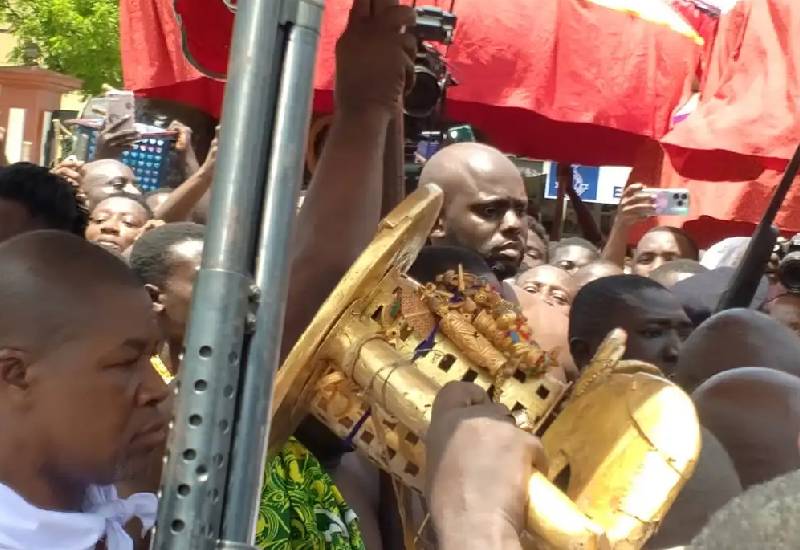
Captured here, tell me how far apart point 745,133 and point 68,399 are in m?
5.93

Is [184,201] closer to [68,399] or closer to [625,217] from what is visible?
[625,217]

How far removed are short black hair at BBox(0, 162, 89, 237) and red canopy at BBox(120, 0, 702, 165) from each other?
13.3ft

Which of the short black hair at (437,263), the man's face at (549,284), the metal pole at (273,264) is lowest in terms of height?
the man's face at (549,284)

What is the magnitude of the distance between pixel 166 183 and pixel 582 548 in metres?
5.05

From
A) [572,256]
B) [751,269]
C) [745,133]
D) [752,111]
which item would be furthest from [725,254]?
[751,269]

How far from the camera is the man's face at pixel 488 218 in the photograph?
363 centimetres

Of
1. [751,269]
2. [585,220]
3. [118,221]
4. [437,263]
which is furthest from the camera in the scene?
[585,220]

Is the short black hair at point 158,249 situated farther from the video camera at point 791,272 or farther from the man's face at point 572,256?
the man's face at point 572,256

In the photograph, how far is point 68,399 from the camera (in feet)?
4.51

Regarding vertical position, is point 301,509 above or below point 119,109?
above

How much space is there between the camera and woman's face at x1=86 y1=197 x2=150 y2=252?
4.33 m

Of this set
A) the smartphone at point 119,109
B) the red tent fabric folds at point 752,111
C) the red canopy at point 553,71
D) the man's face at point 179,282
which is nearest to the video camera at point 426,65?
the man's face at point 179,282

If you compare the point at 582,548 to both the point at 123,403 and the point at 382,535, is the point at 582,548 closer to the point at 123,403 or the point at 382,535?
the point at 123,403

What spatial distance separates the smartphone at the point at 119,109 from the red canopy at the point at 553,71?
600 mm
